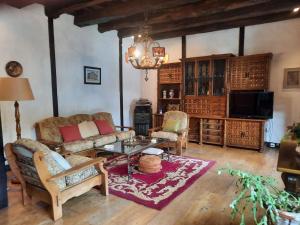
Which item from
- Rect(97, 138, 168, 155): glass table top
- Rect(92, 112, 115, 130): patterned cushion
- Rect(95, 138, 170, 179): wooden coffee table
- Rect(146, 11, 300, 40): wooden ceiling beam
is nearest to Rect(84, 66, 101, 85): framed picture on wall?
Rect(92, 112, 115, 130): patterned cushion

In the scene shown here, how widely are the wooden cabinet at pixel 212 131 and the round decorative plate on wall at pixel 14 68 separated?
13.9ft

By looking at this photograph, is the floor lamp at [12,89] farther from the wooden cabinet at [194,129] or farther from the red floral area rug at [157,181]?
the wooden cabinet at [194,129]

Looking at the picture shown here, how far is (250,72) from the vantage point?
5.11 meters

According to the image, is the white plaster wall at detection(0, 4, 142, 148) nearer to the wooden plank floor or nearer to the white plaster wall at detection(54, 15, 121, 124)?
the white plaster wall at detection(54, 15, 121, 124)

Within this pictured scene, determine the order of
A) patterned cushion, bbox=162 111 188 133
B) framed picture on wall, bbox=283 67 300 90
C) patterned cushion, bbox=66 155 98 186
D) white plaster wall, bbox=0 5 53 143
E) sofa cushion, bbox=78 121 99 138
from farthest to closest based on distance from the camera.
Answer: patterned cushion, bbox=162 111 188 133 → framed picture on wall, bbox=283 67 300 90 → sofa cushion, bbox=78 121 99 138 → white plaster wall, bbox=0 5 53 143 → patterned cushion, bbox=66 155 98 186

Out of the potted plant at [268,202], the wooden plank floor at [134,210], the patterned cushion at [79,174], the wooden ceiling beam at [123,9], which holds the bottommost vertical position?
the wooden plank floor at [134,210]

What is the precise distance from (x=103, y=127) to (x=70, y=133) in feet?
2.80

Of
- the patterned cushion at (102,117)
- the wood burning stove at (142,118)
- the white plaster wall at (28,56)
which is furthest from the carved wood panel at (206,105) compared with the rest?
the white plaster wall at (28,56)

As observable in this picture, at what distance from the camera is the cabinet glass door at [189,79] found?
581cm

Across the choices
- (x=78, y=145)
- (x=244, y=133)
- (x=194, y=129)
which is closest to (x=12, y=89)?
(x=78, y=145)

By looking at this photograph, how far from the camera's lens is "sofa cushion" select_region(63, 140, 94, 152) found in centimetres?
390

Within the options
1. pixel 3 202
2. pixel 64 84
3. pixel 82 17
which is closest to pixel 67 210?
pixel 3 202

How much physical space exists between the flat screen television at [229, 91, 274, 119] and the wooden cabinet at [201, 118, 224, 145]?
0.39 m

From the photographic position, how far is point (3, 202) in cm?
269
